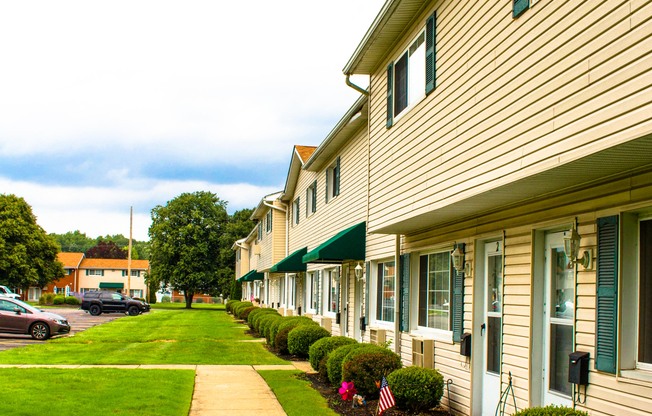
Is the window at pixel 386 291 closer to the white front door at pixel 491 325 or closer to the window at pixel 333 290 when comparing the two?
the window at pixel 333 290

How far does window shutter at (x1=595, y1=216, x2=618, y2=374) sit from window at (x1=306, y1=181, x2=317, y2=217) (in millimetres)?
18100

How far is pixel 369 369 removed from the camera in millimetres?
11875

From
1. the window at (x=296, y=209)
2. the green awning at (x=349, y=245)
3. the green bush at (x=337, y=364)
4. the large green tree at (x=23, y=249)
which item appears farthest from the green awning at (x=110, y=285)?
the green bush at (x=337, y=364)

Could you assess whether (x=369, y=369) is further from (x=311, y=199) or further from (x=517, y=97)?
(x=311, y=199)

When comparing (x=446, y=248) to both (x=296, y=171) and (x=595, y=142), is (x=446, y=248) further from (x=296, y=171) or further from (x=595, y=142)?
(x=296, y=171)

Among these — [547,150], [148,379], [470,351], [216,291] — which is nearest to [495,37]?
[547,150]

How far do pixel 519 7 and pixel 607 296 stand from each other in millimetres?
3059

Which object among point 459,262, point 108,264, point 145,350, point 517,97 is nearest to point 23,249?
→ point 108,264

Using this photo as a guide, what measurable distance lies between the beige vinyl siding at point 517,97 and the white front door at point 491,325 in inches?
43.7

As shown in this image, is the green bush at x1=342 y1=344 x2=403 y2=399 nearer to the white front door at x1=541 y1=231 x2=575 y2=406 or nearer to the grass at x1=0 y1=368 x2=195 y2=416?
the grass at x1=0 y1=368 x2=195 y2=416

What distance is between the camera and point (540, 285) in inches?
330

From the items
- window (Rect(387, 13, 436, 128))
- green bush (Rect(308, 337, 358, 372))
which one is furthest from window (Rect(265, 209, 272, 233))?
window (Rect(387, 13, 436, 128))

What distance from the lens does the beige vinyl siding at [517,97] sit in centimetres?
568

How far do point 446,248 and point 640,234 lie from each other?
530cm
